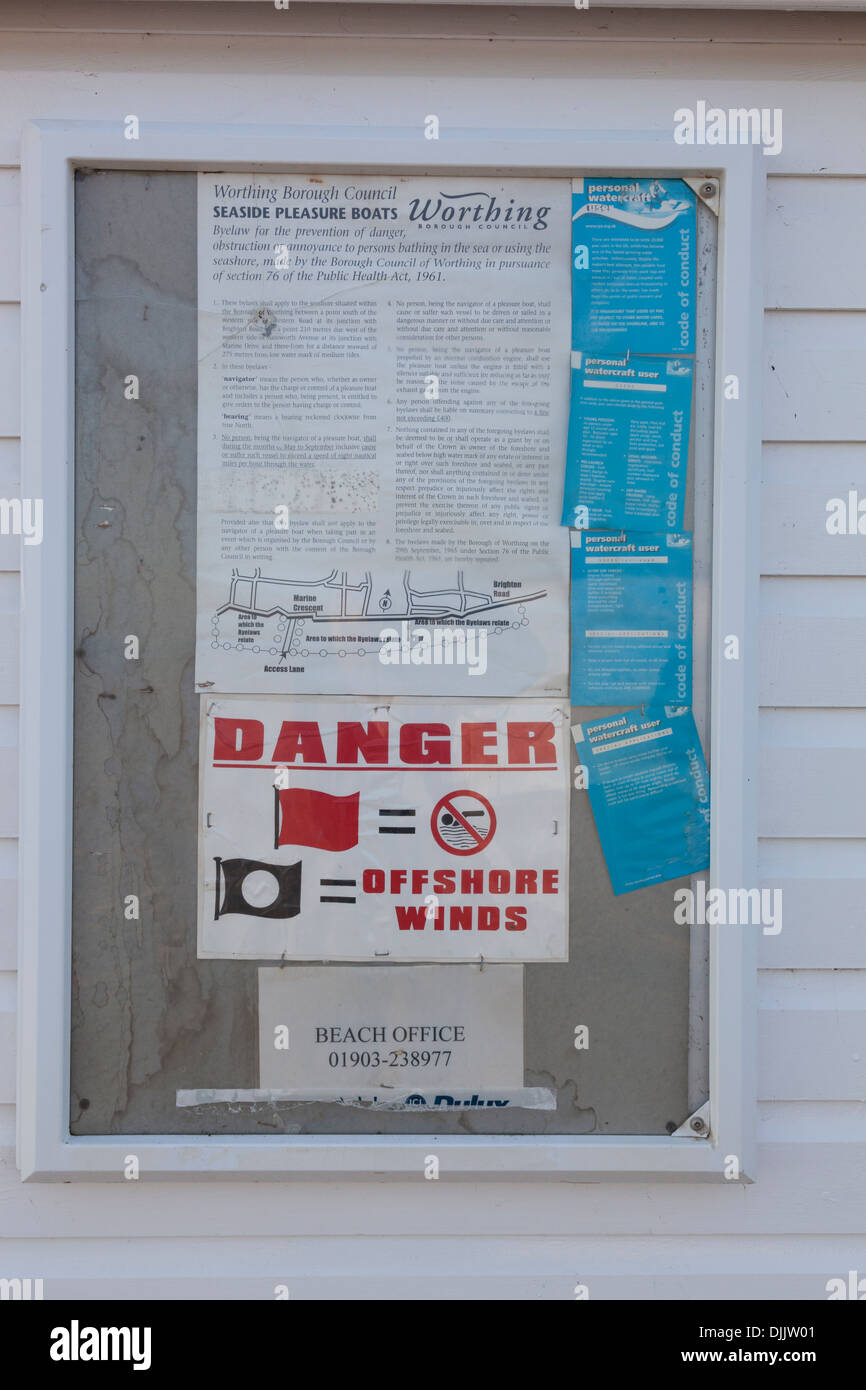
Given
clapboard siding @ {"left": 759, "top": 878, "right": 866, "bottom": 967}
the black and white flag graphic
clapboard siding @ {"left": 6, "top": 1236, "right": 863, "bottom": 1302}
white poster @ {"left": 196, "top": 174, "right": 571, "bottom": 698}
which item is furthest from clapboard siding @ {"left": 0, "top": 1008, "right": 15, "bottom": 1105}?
clapboard siding @ {"left": 759, "top": 878, "right": 866, "bottom": 967}

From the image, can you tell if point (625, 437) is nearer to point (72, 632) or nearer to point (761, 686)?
point (761, 686)

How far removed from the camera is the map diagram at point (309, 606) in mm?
2016

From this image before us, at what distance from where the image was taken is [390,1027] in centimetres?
205

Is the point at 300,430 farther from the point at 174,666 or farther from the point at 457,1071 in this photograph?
the point at 457,1071

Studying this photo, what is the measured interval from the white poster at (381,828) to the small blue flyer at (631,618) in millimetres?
127

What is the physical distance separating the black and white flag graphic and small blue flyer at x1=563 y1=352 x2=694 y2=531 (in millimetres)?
982

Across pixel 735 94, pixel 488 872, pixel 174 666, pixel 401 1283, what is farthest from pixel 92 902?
pixel 735 94

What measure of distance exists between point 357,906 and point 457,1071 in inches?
16.6

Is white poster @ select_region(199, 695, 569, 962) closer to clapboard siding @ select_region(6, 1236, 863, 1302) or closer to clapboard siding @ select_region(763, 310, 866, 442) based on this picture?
clapboard siding @ select_region(6, 1236, 863, 1302)

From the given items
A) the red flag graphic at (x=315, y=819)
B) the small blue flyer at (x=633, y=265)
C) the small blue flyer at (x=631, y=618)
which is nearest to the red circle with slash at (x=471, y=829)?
the red flag graphic at (x=315, y=819)

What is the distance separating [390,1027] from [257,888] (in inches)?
16.5

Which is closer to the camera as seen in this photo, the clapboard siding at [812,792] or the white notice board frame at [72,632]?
the white notice board frame at [72,632]

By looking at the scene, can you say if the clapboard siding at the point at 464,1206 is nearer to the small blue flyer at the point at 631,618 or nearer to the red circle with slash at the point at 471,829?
the red circle with slash at the point at 471,829

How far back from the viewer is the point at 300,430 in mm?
2010
